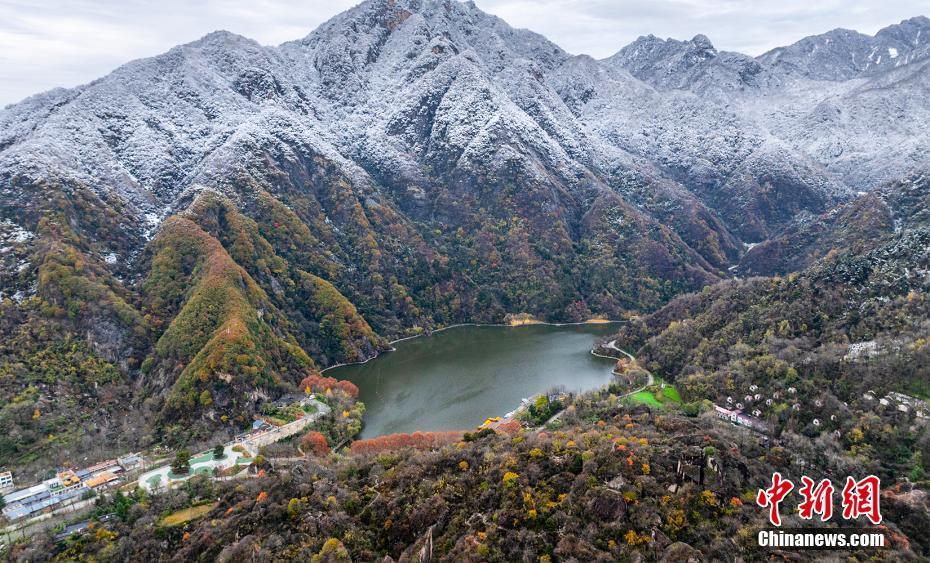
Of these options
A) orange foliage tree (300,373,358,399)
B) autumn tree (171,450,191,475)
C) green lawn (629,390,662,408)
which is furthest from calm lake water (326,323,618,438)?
autumn tree (171,450,191,475)

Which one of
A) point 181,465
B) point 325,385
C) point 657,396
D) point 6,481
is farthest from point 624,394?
point 6,481

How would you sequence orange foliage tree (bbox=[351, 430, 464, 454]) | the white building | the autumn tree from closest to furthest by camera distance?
1. the white building
2. the autumn tree
3. orange foliage tree (bbox=[351, 430, 464, 454])

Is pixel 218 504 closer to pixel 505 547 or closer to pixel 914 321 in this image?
pixel 505 547

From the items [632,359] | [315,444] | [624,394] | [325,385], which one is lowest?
[632,359]

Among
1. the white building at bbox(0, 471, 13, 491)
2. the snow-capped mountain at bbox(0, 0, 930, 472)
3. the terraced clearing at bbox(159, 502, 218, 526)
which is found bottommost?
the terraced clearing at bbox(159, 502, 218, 526)

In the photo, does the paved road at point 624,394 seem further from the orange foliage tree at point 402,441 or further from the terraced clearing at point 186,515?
the terraced clearing at point 186,515

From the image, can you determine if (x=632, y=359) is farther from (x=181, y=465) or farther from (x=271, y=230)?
(x=271, y=230)

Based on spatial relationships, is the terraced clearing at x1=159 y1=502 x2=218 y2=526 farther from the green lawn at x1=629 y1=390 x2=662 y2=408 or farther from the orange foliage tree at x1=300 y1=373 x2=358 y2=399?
the green lawn at x1=629 y1=390 x2=662 y2=408

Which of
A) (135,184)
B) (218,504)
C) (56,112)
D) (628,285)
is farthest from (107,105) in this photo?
(628,285)
